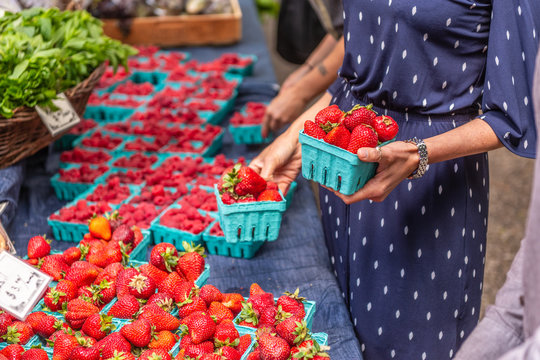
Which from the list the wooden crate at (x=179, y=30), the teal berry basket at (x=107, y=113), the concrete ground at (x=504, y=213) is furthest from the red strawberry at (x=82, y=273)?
the wooden crate at (x=179, y=30)

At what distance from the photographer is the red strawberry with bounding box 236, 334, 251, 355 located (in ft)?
3.84

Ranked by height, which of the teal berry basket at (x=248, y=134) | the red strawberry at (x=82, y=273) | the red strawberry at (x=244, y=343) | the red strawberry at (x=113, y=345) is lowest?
the teal berry basket at (x=248, y=134)

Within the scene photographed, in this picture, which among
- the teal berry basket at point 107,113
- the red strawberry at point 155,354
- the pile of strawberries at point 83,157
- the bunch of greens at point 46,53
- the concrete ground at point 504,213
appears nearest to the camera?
the red strawberry at point 155,354

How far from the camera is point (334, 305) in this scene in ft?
5.07

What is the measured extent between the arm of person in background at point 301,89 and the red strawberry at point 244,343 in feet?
3.65

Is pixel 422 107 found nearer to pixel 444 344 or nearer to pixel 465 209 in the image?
pixel 465 209

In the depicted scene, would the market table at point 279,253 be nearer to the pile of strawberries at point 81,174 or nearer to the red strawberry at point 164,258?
the pile of strawberries at point 81,174

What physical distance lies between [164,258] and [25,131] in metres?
0.88

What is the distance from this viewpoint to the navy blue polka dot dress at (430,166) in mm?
1252

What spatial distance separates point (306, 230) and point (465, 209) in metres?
0.60

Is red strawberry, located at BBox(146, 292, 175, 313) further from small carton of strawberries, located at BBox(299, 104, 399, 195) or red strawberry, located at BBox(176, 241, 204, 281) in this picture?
small carton of strawberries, located at BBox(299, 104, 399, 195)

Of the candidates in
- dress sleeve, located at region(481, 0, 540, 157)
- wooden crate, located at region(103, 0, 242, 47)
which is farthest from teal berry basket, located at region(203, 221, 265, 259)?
wooden crate, located at region(103, 0, 242, 47)

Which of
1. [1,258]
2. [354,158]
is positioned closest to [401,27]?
[354,158]

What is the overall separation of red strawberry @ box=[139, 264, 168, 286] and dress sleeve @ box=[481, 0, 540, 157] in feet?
2.76
